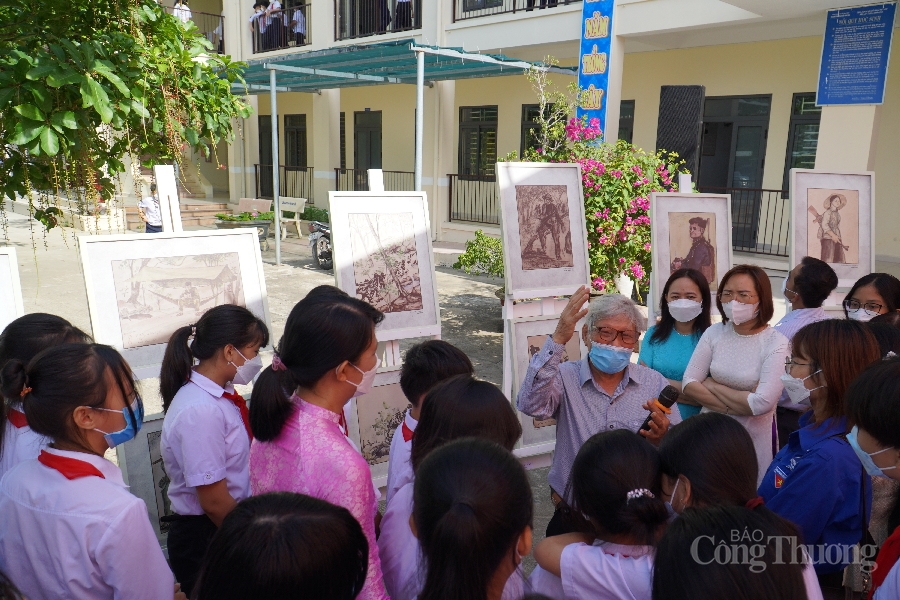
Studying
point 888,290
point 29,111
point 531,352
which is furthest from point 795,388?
point 29,111

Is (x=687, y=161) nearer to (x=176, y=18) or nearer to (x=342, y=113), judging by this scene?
(x=176, y=18)

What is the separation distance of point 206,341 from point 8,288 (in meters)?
1.39

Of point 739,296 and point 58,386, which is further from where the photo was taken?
point 739,296

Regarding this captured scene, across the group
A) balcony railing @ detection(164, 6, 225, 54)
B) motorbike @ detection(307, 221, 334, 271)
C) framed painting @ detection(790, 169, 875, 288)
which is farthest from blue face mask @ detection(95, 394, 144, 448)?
balcony railing @ detection(164, 6, 225, 54)

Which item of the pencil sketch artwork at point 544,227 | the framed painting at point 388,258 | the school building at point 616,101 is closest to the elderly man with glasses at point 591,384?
the framed painting at point 388,258

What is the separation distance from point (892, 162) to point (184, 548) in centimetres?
1078

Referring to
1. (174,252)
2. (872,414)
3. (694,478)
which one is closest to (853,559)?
(872,414)

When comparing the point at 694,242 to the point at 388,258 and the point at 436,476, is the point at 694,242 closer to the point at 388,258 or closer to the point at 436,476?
the point at 388,258

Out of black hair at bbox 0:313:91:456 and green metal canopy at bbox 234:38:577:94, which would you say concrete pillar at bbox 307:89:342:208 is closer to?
green metal canopy at bbox 234:38:577:94

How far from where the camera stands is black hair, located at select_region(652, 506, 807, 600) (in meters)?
1.17

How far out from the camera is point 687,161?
23.0ft

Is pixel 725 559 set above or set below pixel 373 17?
below

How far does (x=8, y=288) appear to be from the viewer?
117 inches

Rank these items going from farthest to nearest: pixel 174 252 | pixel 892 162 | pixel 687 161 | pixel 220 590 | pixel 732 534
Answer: pixel 892 162
pixel 687 161
pixel 174 252
pixel 732 534
pixel 220 590
